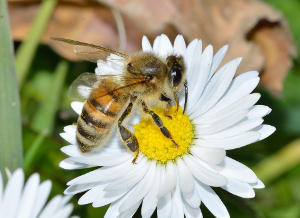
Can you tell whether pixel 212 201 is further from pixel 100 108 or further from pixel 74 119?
pixel 74 119

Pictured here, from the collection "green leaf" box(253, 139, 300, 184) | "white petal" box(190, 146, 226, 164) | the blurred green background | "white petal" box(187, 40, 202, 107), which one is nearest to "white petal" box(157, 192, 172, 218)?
"white petal" box(190, 146, 226, 164)

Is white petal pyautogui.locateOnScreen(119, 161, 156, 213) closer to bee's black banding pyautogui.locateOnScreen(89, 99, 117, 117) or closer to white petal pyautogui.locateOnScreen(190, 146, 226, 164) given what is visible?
white petal pyautogui.locateOnScreen(190, 146, 226, 164)

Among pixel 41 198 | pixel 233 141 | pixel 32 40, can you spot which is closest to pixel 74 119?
pixel 32 40

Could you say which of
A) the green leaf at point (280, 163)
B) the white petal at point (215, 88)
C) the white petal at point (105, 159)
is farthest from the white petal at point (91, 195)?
the green leaf at point (280, 163)

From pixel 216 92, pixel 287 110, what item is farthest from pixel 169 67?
pixel 287 110

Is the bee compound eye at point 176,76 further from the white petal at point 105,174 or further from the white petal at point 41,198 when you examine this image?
the white petal at point 41,198
